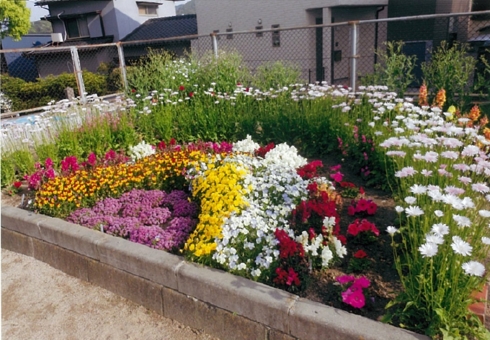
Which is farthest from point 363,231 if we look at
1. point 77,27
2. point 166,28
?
point 77,27

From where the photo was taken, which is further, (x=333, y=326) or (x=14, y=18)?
(x=14, y=18)

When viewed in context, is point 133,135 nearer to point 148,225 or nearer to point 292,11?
point 148,225

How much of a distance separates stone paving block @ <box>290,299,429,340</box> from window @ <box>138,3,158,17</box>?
28335mm

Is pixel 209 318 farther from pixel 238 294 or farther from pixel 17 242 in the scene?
pixel 17 242

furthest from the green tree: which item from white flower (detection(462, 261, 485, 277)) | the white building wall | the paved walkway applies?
white flower (detection(462, 261, 485, 277))

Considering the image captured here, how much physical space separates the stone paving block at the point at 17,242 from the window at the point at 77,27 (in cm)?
2482

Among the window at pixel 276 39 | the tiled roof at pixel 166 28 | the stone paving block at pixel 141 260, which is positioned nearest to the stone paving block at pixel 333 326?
the stone paving block at pixel 141 260

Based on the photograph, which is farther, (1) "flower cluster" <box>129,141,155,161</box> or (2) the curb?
(1) "flower cluster" <box>129,141,155,161</box>

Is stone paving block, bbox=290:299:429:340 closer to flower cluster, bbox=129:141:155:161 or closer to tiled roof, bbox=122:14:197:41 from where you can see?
flower cluster, bbox=129:141:155:161

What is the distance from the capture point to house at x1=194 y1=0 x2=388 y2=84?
1516 cm

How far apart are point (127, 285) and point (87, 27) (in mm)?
26349

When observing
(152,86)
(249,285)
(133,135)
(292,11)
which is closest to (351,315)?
(249,285)

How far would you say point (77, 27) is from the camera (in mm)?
26234

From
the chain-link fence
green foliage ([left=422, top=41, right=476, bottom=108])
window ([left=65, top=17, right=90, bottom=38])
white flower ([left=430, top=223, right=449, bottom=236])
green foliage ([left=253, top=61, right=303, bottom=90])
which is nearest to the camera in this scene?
white flower ([left=430, top=223, right=449, bottom=236])
